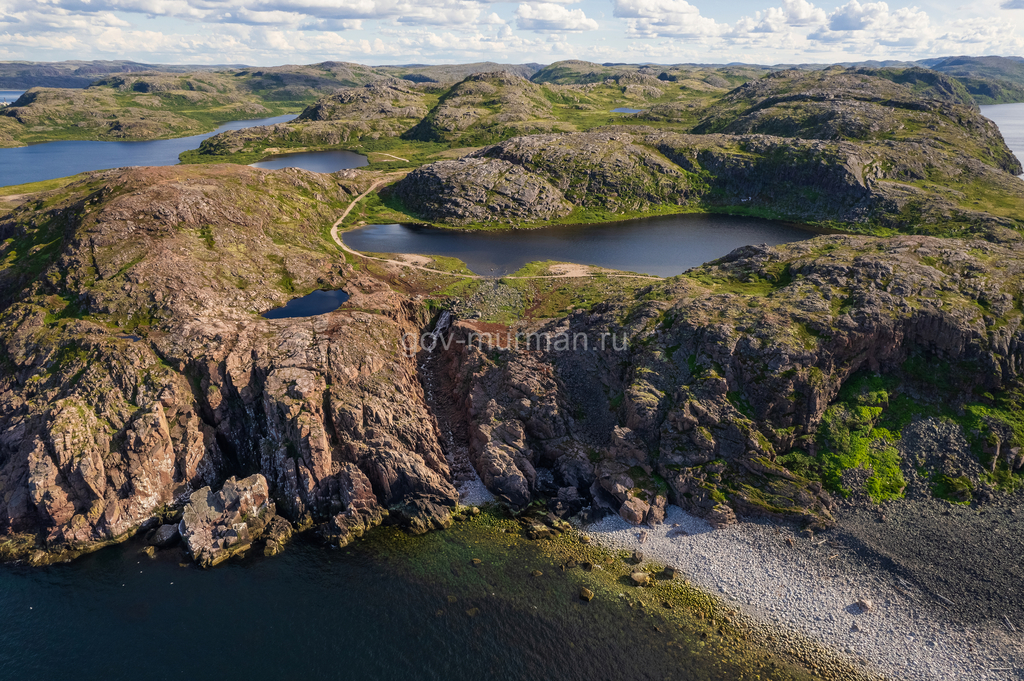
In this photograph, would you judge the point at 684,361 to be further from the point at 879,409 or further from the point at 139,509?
the point at 139,509

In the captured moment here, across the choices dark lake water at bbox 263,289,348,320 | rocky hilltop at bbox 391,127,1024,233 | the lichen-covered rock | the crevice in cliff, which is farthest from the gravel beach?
rocky hilltop at bbox 391,127,1024,233

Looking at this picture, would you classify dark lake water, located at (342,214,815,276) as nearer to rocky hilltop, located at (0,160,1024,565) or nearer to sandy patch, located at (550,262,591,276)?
sandy patch, located at (550,262,591,276)

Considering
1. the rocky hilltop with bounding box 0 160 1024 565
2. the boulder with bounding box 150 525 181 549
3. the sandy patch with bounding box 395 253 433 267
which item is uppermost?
the sandy patch with bounding box 395 253 433 267

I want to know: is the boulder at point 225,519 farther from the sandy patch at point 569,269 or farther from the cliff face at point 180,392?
the sandy patch at point 569,269

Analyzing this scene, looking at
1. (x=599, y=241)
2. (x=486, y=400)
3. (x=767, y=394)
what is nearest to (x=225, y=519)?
(x=486, y=400)

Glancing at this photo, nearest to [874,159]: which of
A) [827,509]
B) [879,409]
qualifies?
[879,409]

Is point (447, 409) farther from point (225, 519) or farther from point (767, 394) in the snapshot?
point (767, 394)
